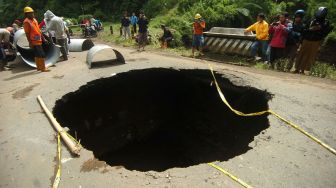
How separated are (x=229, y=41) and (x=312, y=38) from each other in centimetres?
359

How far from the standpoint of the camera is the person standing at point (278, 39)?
8438 mm

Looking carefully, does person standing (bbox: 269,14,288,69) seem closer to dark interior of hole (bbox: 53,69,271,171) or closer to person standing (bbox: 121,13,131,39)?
dark interior of hole (bbox: 53,69,271,171)

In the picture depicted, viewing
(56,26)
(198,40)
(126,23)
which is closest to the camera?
(56,26)

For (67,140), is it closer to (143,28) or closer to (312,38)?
(312,38)

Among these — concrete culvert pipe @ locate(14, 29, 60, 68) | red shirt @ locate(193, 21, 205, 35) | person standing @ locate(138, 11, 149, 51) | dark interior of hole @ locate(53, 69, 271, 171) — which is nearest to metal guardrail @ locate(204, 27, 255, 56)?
red shirt @ locate(193, 21, 205, 35)

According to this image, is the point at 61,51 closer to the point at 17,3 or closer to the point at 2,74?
the point at 2,74

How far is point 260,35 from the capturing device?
30.5 ft

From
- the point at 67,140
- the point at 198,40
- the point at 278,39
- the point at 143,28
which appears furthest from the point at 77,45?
the point at 67,140

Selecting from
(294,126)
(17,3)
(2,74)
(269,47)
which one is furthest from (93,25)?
(17,3)

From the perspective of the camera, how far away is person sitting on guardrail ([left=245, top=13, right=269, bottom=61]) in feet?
30.1

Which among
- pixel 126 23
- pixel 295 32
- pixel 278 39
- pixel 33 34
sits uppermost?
pixel 126 23

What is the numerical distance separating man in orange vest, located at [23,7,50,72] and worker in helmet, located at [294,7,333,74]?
325 inches

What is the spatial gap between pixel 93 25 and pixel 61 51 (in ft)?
32.0

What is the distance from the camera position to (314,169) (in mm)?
3467
